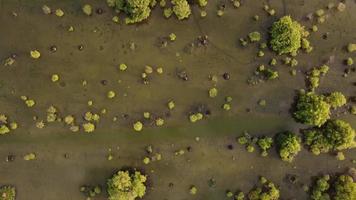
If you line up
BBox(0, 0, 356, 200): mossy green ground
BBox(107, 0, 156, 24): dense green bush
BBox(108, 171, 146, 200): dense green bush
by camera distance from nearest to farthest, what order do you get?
1. BBox(107, 0, 156, 24): dense green bush
2. BBox(108, 171, 146, 200): dense green bush
3. BBox(0, 0, 356, 200): mossy green ground

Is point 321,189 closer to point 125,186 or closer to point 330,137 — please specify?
point 330,137

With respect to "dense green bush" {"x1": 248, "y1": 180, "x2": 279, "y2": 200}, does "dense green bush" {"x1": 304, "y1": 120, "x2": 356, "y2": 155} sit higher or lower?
higher

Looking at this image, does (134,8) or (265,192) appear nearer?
(134,8)

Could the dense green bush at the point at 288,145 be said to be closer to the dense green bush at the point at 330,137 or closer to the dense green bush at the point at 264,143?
the dense green bush at the point at 264,143

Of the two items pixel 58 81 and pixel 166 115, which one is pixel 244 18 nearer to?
pixel 166 115

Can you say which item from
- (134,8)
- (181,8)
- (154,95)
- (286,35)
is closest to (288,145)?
(286,35)

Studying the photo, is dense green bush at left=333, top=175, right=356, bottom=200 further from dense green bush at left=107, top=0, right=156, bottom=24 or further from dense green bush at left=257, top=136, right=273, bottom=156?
dense green bush at left=107, top=0, right=156, bottom=24

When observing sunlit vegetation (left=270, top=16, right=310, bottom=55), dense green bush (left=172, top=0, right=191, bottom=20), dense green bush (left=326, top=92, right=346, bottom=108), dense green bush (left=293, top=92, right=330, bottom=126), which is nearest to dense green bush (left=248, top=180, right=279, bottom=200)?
dense green bush (left=293, top=92, right=330, bottom=126)
